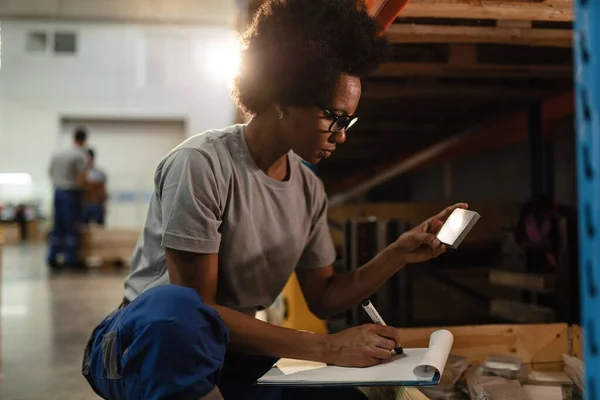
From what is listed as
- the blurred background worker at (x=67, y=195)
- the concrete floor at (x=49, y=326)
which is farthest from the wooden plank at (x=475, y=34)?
the blurred background worker at (x=67, y=195)

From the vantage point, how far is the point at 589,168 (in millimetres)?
725

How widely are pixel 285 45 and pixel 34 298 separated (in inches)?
187

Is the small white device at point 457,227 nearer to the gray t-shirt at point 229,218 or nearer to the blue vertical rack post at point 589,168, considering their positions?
the gray t-shirt at point 229,218

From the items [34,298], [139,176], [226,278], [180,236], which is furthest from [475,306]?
[139,176]

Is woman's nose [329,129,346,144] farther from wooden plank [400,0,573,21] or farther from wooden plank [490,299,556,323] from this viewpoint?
wooden plank [490,299,556,323]

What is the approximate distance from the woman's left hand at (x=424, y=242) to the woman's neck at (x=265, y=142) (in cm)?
44

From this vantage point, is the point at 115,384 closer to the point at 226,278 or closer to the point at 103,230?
the point at 226,278

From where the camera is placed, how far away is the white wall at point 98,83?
Answer: 44.1 feet

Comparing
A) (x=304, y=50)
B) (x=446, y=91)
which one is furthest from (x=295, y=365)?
(x=446, y=91)

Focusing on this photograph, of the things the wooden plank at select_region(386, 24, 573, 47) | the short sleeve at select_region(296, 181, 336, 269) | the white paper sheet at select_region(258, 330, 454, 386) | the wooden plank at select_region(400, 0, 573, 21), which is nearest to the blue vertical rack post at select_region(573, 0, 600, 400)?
the white paper sheet at select_region(258, 330, 454, 386)

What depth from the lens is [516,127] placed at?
4316mm

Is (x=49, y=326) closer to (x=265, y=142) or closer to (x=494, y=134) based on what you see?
(x=265, y=142)

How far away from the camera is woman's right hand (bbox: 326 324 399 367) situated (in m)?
1.44

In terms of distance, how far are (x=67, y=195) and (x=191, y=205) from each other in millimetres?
7323
